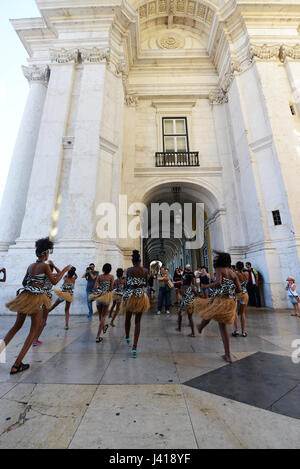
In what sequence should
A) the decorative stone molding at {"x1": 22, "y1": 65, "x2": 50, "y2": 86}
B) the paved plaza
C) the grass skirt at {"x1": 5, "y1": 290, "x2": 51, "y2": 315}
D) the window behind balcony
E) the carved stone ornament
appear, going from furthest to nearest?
the carved stone ornament → the window behind balcony → the decorative stone molding at {"x1": 22, "y1": 65, "x2": 50, "y2": 86} → the grass skirt at {"x1": 5, "y1": 290, "x2": 51, "y2": 315} → the paved plaza

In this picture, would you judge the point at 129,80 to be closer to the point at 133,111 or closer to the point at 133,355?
the point at 133,111

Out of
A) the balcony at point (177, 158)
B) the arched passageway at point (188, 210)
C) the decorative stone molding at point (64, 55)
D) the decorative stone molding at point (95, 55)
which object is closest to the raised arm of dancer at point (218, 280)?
the arched passageway at point (188, 210)

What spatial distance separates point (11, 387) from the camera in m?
2.58

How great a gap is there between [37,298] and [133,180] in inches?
386

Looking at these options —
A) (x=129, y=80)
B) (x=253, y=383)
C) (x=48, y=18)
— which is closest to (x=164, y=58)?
(x=129, y=80)

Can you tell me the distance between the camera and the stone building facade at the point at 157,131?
870 centimetres

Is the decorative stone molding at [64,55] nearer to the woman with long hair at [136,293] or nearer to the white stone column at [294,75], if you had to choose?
the white stone column at [294,75]

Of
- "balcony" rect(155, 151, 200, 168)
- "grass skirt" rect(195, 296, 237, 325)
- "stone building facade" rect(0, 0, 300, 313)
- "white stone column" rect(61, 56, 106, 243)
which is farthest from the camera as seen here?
"balcony" rect(155, 151, 200, 168)

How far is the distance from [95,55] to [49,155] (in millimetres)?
5930

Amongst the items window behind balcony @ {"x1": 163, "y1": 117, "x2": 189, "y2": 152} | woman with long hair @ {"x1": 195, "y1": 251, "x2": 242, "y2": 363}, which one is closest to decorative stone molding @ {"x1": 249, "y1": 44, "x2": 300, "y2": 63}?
window behind balcony @ {"x1": 163, "y1": 117, "x2": 189, "y2": 152}

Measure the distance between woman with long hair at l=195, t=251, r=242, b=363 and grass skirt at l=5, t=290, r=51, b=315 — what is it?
2.85m

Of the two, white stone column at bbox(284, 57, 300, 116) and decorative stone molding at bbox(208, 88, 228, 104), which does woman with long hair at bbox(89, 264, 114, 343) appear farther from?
decorative stone molding at bbox(208, 88, 228, 104)

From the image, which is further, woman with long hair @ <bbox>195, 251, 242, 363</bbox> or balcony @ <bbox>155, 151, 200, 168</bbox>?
balcony @ <bbox>155, 151, 200, 168</bbox>

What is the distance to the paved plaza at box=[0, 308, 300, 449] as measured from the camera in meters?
1.72
